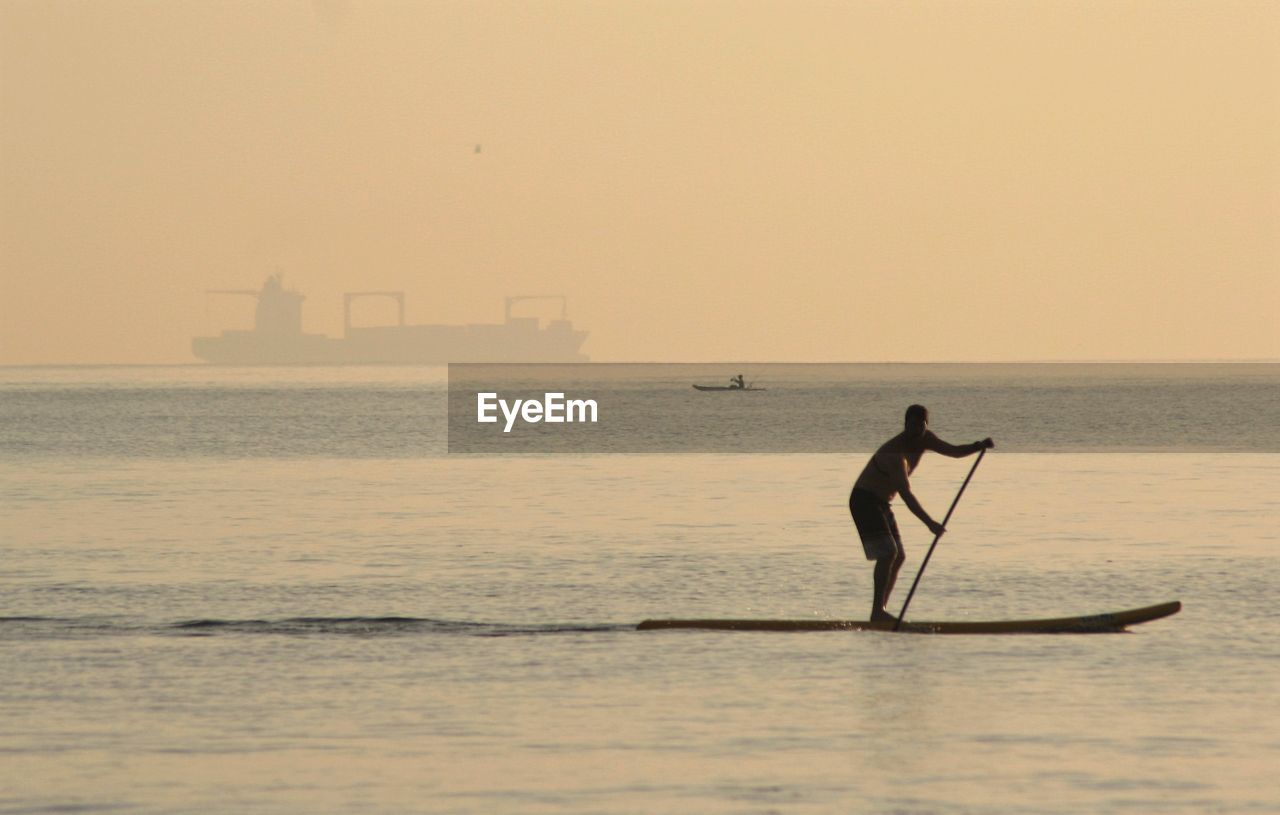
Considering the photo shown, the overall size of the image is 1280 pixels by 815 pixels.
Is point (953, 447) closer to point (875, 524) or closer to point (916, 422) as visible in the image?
point (916, 422)

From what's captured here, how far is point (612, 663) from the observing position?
16250 mm

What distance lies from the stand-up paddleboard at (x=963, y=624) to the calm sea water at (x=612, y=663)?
0.99 feet

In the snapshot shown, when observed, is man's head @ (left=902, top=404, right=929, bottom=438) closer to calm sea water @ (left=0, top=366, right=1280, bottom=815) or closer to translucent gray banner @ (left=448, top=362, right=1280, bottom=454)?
calm sea water @ (left=0, top=366, right=1280, bottom=815)

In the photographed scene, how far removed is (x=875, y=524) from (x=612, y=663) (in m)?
2.88

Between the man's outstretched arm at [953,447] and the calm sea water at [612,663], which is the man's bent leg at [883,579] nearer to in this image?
the calm sea water at [612,663]

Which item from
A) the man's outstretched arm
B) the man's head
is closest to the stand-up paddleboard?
the man's outstretched arm

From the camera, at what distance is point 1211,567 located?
24312mm

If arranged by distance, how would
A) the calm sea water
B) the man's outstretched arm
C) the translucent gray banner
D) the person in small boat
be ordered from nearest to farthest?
1. the calm sea water
2. the man's outstretched arm
3. the person in small boat
4. the translucent gray banner

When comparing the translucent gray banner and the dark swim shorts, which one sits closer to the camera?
the dark swim shorts

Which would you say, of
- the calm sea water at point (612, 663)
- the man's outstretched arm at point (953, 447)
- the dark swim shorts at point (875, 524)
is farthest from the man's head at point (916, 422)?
the calm sea water at point (612, 663)

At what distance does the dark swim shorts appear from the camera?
17531mm

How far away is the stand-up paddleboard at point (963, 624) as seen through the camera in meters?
17.8

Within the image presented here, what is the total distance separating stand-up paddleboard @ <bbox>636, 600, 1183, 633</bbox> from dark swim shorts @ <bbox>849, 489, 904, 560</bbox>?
850 millimetres

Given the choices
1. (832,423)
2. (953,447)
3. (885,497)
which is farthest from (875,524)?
(832,423)
